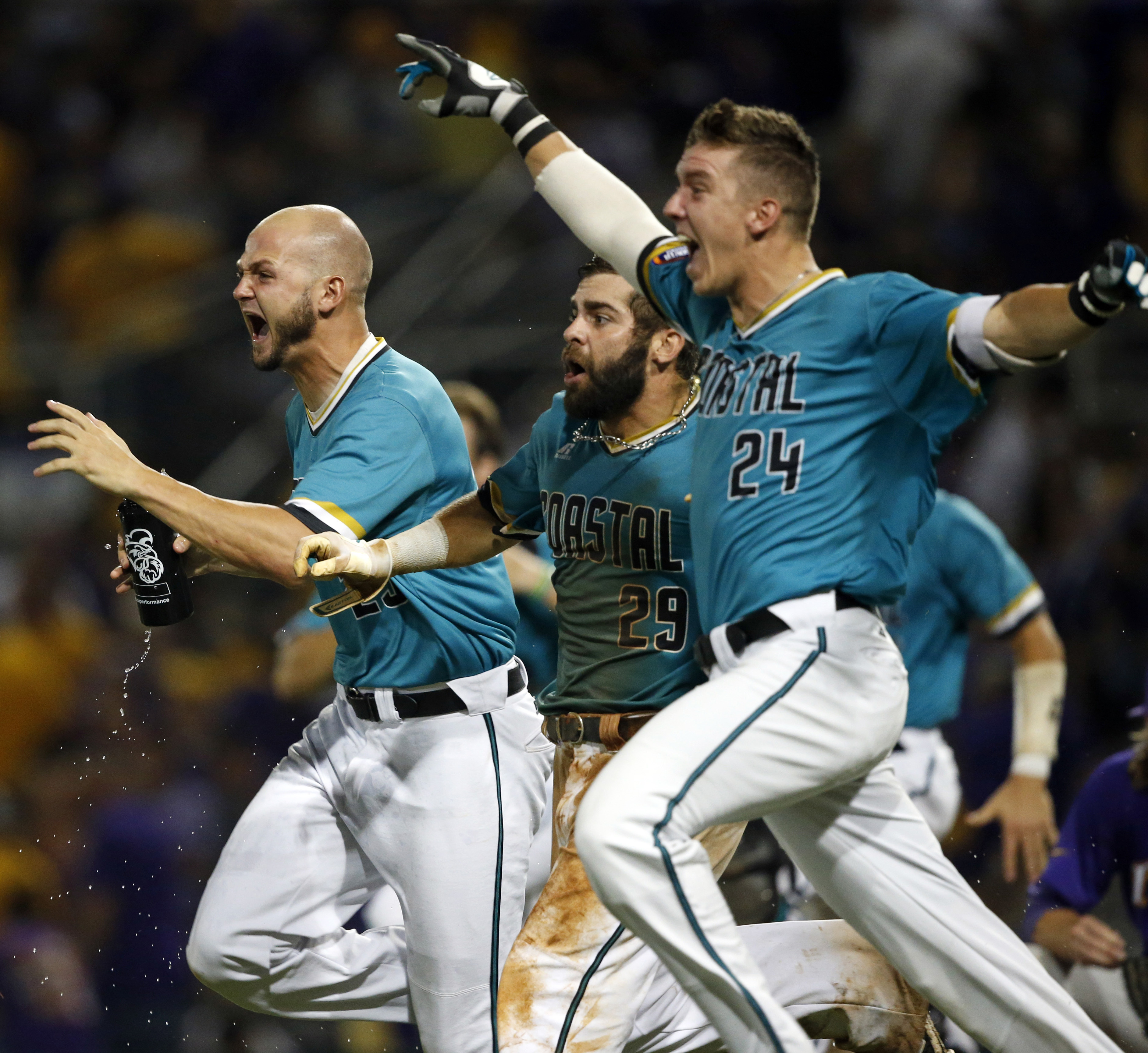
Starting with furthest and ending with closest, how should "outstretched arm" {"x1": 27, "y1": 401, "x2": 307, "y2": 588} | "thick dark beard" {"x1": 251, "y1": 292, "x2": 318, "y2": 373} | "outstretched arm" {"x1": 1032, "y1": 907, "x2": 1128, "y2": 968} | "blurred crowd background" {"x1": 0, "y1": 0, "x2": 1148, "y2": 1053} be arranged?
A: 1. "blurred crowd background" {"x1": 0, "y1": 0, "x2": 1148, "y2": 1053}
2. "outstretched arm" {"x1": 1032, "y1": 907, "x2": 1128, "y2": 968}
3. "thick dark beard" {"x1": 251, "y1": 292, "x2": 318, "y2": 373}
4. "outstretched arm" {"x1": 27, "y1": 401, "x2": 307, "y2": 588}

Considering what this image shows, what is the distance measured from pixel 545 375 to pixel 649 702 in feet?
13.4

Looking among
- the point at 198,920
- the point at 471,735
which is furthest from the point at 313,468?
the point at 198,920

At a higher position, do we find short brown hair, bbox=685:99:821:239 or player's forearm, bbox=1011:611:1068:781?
short brown hair, bbox=685:99:821:239

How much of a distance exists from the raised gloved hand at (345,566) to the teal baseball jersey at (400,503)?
120 millimetres

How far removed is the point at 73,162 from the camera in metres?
9.98

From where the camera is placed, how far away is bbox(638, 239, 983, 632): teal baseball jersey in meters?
3.14

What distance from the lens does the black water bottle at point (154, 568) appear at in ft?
12.8

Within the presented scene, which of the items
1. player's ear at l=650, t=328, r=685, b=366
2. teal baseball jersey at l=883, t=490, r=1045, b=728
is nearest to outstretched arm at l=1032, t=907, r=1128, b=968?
teal baseball jersey at l=883, t=490, r=1045, b=728

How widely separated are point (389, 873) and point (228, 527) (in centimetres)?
102

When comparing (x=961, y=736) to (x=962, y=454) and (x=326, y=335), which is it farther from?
(x=326, y=335)

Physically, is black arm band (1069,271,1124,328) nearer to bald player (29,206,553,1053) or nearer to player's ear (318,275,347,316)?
bald player (29,206,553,1053)

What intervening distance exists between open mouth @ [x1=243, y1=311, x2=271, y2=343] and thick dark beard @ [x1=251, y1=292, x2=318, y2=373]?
22 mm

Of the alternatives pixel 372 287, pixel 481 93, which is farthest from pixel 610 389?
pixel 372 287

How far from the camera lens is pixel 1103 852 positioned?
511cm
